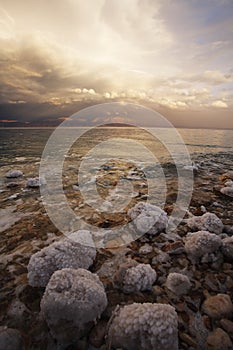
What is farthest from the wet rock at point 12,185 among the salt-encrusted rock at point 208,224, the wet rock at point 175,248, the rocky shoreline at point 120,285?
the salt-encrusted rock at point 208,224

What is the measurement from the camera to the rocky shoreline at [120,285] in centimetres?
214

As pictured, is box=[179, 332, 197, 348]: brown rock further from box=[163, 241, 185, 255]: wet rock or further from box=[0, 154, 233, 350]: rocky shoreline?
box=[163, 241, 185, 255]: wet rock

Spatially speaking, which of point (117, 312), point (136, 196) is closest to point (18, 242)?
point (117, 312)

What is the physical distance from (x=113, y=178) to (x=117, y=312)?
6882mm

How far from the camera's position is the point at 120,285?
2775mm

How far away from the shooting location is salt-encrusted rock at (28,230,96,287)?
2732mm

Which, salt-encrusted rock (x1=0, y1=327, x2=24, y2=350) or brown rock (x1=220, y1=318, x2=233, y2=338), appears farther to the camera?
brown rock (x1=220, y1=318, x2=233, y2=338)

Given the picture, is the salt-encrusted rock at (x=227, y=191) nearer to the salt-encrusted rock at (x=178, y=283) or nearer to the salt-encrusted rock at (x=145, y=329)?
the salt-encrusted rock at (x=178, y=283)

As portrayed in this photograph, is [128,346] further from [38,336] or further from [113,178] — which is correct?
[113,178]

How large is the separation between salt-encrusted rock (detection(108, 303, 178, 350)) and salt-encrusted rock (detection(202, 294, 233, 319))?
0.70 meters

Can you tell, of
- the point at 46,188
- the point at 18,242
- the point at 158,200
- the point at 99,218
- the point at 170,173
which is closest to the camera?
the point at 18,242

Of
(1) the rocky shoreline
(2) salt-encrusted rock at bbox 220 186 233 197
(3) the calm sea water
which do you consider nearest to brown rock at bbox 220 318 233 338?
(1) the rocky shoreline

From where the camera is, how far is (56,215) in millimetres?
5074

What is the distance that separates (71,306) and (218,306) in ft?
5.93
